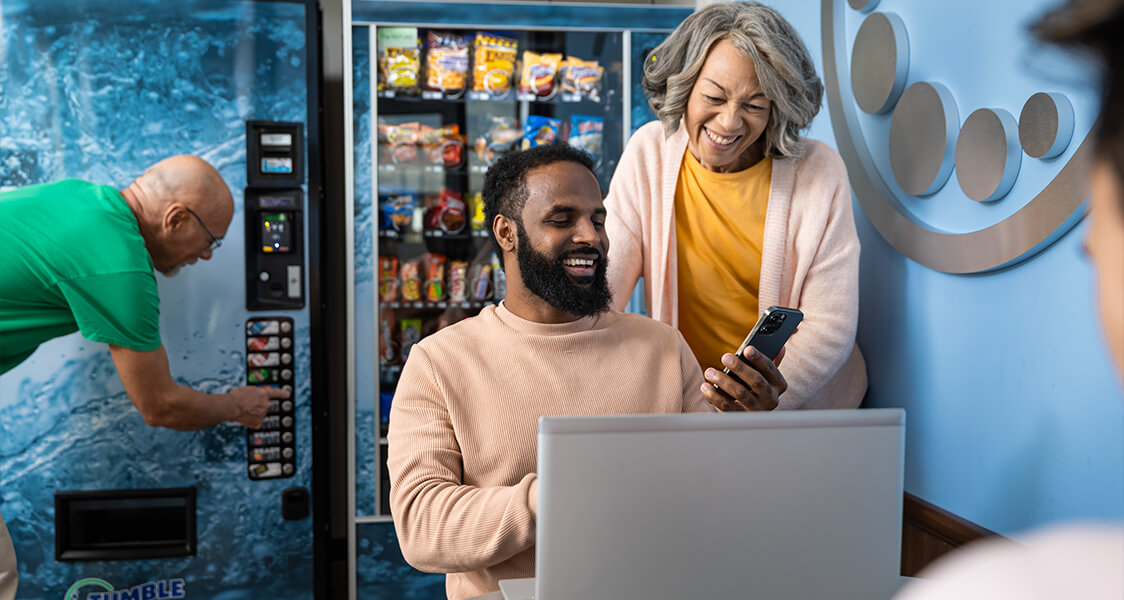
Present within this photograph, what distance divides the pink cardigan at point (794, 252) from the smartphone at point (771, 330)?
10.5 inches

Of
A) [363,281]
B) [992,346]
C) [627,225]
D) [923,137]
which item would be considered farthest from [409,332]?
[992,346]

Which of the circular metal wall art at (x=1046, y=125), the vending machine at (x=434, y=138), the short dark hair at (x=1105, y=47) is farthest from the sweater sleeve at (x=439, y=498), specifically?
the vending machine at (x=434, y=138)

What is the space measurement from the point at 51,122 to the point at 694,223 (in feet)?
6.20

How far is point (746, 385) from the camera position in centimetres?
146

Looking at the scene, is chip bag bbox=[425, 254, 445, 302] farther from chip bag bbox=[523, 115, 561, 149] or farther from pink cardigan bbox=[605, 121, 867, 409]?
pink cardigan bbox=[605, 121, 867, 409]

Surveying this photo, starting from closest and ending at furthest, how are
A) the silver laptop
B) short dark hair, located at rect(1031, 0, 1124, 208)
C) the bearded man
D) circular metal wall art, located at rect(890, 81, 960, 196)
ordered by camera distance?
1. short dark hair, located at rect(1031, 0, 1124, 208)
2. the silver laptop
3. the bearded man
4. circular metal wall art, located at rect(890, 81, 960, 196)

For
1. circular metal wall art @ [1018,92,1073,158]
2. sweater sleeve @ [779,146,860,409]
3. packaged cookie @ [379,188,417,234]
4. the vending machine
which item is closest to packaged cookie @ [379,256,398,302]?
the vending machine

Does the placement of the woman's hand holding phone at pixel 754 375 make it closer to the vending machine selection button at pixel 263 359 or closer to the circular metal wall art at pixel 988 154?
the circular metal wall art at pixel 988 154

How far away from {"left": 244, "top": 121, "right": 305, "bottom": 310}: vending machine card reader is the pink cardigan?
3.74ft

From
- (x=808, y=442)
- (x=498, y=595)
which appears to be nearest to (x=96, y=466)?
(x=498, y=595)

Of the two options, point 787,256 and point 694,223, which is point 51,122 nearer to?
point 694,223

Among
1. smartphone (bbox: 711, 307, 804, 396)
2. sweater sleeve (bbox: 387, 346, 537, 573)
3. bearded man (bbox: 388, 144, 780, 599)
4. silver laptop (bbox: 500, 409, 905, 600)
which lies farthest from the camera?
smartphone (bbox: 711, 307, 804, 396)

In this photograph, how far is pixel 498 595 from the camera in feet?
3.88

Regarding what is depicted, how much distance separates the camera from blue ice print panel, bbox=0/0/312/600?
7.93 feet
